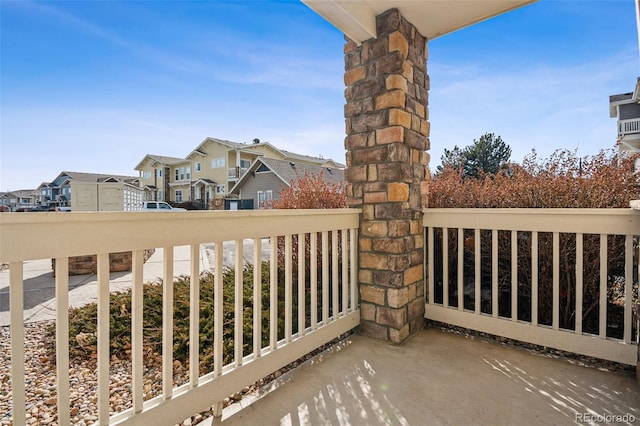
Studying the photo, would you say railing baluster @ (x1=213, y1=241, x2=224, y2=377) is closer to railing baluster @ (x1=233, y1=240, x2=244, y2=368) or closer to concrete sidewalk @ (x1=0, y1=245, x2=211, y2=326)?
railing baluster @ (x1=233, y1=240, x2=244, y2=368)

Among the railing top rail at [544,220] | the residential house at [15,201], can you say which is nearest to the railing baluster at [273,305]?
the railing top rail at [544,220]

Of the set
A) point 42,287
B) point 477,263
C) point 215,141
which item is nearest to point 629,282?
point 477,263

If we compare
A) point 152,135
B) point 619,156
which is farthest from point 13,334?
point 152,135

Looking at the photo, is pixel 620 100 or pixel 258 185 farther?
pixel 258 185

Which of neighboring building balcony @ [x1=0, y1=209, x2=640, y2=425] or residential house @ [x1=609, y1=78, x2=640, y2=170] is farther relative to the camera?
residential house @ [x1=609, y1=78, x2=640, y2=170]

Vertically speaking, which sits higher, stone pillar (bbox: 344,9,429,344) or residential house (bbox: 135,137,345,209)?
residential house (bbox: 135,137,345,209)

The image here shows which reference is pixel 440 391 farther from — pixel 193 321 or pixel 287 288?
pixel 193 321

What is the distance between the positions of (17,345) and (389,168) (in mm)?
2232

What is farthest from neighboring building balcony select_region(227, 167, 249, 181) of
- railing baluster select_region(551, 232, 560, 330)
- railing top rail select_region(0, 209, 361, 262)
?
railing baluster select_region(551, 232, 560, 330)

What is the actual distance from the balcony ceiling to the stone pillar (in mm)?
76

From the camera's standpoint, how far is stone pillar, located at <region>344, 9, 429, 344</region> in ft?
7.82

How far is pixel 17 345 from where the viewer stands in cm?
101

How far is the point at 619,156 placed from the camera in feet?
9.69

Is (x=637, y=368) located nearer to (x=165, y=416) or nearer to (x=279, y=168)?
(x=165, y=416)
